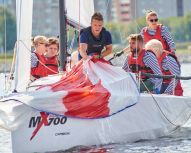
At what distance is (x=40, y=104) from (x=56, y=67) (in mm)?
2763

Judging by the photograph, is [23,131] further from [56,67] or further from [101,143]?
[56,67]

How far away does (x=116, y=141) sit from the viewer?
36.4ft

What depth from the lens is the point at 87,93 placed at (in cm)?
1054

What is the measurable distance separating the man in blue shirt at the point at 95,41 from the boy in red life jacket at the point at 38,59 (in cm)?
117

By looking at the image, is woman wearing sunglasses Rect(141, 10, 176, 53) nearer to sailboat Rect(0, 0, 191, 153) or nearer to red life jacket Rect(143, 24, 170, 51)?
red life jacket Rect(143, 24, 170, 51)

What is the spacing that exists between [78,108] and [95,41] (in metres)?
1.16

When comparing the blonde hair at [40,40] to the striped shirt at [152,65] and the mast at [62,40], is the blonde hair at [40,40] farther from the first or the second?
the striped shirt at [152,65]

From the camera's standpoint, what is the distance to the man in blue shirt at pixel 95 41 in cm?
1108

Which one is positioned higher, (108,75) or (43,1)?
(43,1)

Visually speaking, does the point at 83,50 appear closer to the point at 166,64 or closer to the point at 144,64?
the point at 144,64

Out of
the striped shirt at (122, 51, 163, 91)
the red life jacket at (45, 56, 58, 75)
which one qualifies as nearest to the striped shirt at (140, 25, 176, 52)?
the striped shirt at (122, 51, 163, 91)

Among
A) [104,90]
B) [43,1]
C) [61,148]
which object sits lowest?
[61,148]

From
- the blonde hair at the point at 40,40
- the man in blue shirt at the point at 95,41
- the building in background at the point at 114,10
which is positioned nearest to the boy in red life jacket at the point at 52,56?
the blonde hair at the point at 40,40

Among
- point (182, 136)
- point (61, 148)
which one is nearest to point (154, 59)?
point (182, 136)
